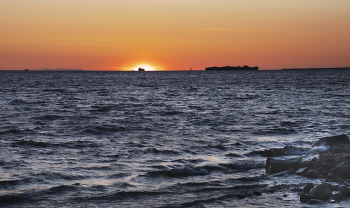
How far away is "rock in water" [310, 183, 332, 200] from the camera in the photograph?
25.9 ft

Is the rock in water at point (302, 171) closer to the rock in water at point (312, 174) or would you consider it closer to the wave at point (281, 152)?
the rock in water at point (312, 174)

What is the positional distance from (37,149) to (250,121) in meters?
12.9

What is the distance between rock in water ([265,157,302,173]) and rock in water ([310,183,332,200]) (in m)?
2.33

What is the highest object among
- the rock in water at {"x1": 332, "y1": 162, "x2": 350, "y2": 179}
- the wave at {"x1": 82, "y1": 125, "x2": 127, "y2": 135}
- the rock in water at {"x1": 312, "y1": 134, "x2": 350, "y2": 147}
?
the rock in water at {"x1": 312, "y1": 134, "x2": 350, "y2": 147}

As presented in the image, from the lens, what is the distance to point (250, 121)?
21.8 metres

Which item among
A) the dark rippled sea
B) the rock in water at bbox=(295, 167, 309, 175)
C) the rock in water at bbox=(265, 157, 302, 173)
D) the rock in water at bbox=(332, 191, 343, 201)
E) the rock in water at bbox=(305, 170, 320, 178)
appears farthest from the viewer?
the rock in water at bbox=(265, 157, 302, 173)

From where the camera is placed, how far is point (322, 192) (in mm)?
7941

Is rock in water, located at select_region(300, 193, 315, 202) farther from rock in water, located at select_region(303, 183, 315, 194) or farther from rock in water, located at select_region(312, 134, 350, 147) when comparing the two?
rock in water, located at select_region(312, 134, 350, 147)

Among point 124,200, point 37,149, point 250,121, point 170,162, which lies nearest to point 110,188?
point 124,200

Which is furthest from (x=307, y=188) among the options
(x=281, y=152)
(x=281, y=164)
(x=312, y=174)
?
(x=281, y=152)

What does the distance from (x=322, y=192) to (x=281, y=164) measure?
2.62 metres

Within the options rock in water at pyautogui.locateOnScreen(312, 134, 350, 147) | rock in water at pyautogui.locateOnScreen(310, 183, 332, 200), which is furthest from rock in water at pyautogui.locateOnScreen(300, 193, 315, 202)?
rock in water at pyautogui.locateOnScreen(312, 134, 350, 147)

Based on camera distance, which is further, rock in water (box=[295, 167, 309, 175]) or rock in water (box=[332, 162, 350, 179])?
rock in water (box=[295, 167, 309, 175])

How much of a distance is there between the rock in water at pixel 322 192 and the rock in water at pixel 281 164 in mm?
2327
